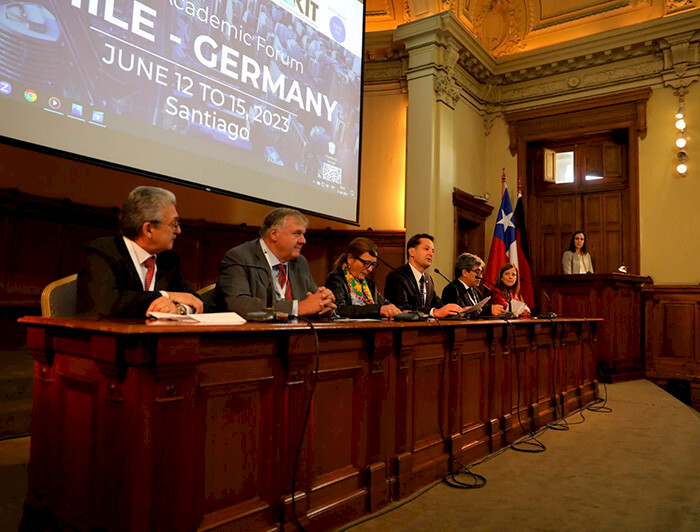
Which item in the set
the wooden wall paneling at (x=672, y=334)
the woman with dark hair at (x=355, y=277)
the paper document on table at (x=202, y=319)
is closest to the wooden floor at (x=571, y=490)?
the paper document on table at (x=202, y=319)

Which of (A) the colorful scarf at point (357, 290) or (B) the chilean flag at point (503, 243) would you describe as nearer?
(A) the colorful scarf at point (357, 290)

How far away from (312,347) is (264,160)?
2.53 meters

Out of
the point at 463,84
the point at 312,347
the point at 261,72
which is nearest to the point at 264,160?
the point at 261,72

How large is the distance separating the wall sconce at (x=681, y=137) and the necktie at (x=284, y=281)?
557 centimetres

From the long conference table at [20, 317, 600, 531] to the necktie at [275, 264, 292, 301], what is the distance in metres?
0.61

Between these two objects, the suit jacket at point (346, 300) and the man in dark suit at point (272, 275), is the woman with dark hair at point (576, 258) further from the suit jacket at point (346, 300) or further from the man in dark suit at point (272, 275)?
the man in dark suit at point (272, 275)

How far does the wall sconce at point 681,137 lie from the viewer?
6129 millimetres

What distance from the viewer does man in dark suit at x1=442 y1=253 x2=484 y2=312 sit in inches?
143

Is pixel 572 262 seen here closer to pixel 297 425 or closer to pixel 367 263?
pixel 367 263

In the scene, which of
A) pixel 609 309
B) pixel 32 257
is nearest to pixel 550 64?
pixel 609 309

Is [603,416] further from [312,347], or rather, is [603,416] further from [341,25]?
[341,25]

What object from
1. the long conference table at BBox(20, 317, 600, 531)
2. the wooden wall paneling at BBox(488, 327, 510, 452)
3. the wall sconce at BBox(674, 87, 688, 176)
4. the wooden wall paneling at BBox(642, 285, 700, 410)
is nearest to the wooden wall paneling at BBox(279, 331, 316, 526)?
the long conference table at BBox(20, 317, 600, 531)

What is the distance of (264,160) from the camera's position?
3.99 m

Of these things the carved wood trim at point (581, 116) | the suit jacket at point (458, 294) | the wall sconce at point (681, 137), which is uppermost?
the carved wood trim at point (581, 116)
